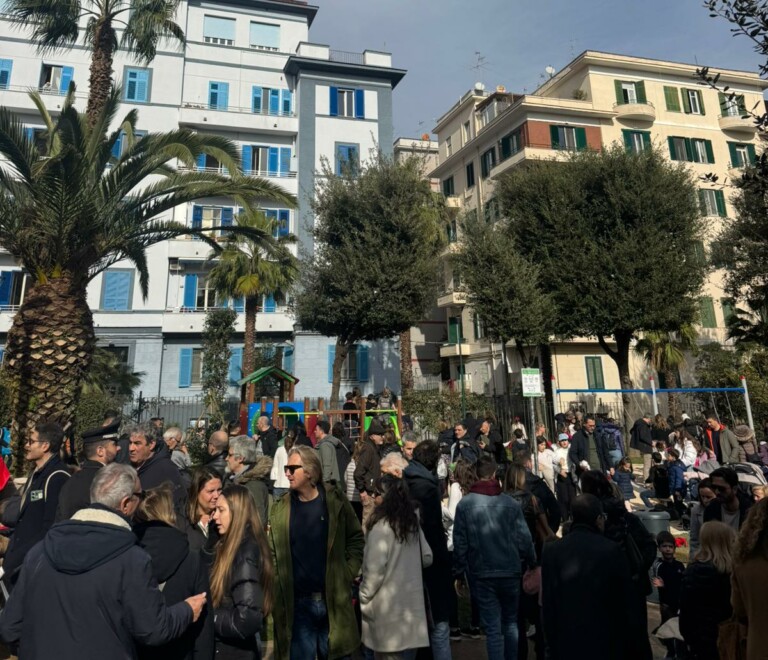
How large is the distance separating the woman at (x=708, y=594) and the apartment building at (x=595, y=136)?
22.7 metres

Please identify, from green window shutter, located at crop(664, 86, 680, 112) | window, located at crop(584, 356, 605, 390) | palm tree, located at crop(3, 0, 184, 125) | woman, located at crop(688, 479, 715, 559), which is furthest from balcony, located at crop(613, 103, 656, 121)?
woman, located at crop(688, 479, 715, 559)

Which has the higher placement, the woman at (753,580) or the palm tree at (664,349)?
the palm tree at (664,349)

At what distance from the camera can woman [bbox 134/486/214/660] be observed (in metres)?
2.62

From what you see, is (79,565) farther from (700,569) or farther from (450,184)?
(450,184)

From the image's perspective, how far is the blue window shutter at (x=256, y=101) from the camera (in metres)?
29.4

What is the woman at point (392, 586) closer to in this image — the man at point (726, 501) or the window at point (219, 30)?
the man at point (726, 501)

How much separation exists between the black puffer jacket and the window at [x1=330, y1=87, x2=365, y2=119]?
3004 centimetres

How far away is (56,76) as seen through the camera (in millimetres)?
27719

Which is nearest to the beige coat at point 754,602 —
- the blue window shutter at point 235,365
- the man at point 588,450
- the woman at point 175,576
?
the woman at point 175,576

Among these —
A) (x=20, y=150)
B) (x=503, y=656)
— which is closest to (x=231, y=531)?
(x=503, y=656)

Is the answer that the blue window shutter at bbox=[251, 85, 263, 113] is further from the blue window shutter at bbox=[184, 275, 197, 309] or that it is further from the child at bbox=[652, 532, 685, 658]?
the child at bbox=[652, 532, 685, 658]

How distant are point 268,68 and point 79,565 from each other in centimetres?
3254

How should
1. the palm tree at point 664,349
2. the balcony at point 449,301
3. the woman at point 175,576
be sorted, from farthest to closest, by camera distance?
the balcony at point 449,301
the palm tree at point 664,349
the woman at point 175,576

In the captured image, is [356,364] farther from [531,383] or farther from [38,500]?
[38,500]
